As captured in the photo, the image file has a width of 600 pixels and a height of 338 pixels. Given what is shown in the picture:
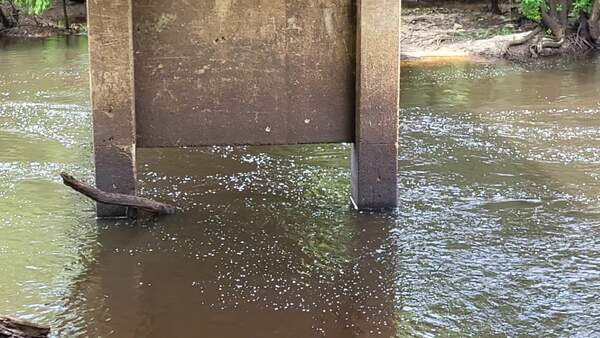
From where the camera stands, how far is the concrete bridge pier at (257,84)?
25.8 ft

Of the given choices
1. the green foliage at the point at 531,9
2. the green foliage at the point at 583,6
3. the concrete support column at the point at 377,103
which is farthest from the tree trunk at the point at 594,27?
the concrete support column at the point at 377,103

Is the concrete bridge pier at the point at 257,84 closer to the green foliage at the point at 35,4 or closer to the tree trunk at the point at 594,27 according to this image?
the tree trunk at the point at 594,27

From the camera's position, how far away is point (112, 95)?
7.74 meters

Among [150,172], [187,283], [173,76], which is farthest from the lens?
[150,172]

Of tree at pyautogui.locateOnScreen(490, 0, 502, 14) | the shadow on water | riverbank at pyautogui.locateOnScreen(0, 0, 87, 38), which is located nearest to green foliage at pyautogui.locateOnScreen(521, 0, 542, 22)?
tree at pyautogui.locateOnScreen(490, 0, 502, 14)

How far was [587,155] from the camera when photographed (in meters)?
10.3

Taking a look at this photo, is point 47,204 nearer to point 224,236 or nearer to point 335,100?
point 224,236

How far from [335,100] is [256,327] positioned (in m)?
3.22

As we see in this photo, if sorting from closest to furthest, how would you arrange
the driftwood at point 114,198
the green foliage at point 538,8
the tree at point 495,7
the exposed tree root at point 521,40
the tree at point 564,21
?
the driftwood at point 114,198
the exposed tree root at point 521,40
the green foliage at point 538,8
the tree at point 564,21
the tree at point 495,7

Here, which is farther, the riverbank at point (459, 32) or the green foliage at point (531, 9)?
the green foliage at point (531, 9)

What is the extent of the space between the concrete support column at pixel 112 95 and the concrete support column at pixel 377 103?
7.32 ft

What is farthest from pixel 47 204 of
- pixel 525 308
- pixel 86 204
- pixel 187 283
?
pixel 525 308

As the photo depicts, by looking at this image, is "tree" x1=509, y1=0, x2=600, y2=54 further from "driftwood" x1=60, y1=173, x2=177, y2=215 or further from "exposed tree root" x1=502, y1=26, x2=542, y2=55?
"driftwood" x1=60, y1=173, x2=177, y2=215

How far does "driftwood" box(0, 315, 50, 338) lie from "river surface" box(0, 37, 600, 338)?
28cm
